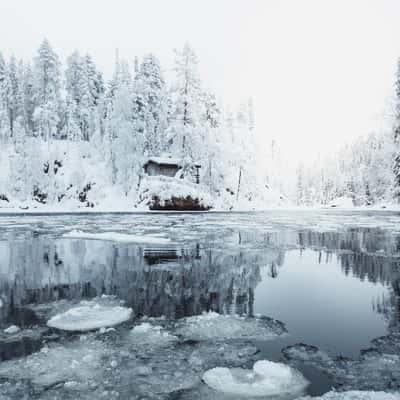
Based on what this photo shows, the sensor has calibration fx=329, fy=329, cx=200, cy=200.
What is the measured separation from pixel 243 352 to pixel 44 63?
2216 inches

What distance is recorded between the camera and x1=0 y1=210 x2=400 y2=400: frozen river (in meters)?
2.99

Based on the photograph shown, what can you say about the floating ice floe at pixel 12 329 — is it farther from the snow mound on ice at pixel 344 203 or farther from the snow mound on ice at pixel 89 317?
the snow mound on ice at pixel 344 203

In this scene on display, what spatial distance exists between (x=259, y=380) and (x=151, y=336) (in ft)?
4.94

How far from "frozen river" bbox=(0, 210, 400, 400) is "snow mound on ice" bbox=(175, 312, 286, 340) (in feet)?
0.05

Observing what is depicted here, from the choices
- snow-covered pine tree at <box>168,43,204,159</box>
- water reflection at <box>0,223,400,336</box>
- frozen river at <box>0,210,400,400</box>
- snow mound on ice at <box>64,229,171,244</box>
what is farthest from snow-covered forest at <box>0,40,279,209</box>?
frozen river at <box>0,210,400,400</box>

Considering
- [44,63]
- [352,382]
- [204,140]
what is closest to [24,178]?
[44,63]

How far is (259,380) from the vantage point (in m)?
2.96

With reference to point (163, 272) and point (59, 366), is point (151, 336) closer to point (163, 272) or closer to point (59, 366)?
point (59, 366)

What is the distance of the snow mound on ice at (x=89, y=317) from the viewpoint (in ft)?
14.3

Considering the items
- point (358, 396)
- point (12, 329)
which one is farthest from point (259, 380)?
point (12, 329)

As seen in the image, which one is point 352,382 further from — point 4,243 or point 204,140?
point 204,140

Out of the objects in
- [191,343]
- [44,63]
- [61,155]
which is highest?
[44,63]

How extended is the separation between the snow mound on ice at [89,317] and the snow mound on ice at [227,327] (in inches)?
35.6

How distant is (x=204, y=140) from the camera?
40.4 meters
